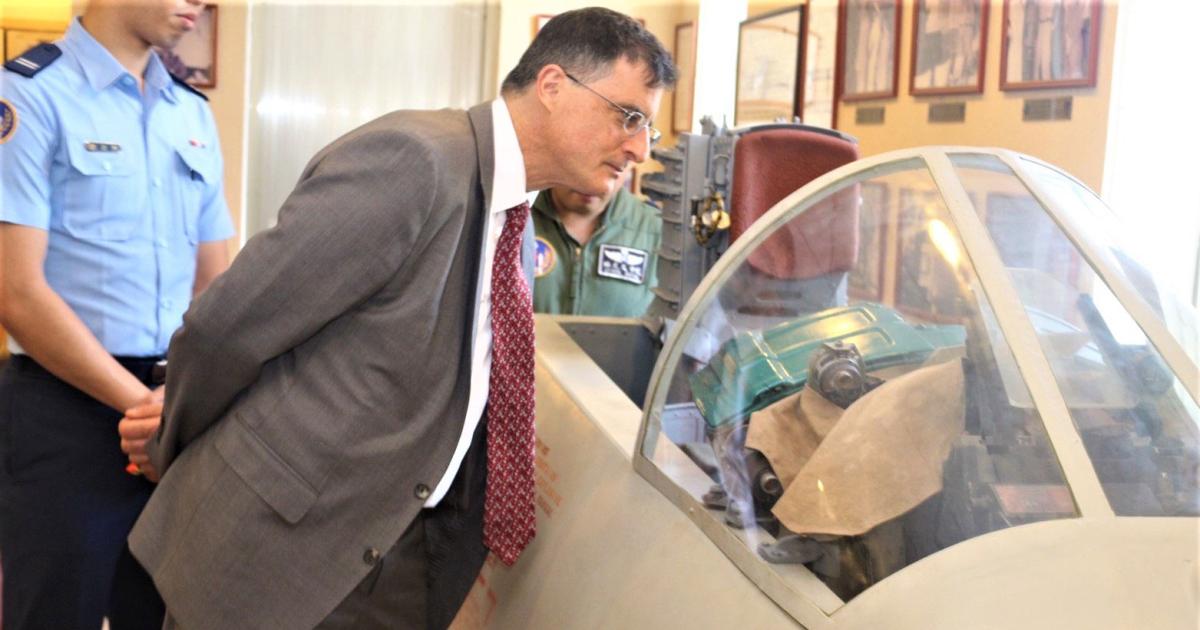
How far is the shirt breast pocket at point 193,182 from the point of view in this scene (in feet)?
7.77

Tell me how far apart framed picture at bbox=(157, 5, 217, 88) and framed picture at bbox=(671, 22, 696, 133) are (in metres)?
2.55

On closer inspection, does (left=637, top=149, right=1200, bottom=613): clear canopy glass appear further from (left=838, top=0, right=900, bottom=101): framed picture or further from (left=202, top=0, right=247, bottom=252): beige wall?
(left=202, top=0, right=247, bottom=252): beige wall

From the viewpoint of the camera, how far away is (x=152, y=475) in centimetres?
205

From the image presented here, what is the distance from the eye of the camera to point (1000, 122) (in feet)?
13.0

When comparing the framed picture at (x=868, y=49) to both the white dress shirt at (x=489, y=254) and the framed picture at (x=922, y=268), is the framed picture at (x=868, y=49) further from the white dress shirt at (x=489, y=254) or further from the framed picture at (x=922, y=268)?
the framed picture at (x=922, y=268)

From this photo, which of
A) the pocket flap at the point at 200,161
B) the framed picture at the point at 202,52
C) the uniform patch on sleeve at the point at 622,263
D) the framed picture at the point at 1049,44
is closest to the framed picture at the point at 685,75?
the framed picture at the point at 202,52

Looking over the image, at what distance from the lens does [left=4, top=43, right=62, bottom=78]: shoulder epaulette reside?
212cm

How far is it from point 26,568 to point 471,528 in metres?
0.91

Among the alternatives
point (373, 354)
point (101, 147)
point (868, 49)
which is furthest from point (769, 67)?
point (373, 354)

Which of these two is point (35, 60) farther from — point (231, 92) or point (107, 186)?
point (231, 92)

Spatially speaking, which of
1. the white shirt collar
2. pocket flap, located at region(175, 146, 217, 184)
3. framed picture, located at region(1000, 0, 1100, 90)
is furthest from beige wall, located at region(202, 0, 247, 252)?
the white shirt collar

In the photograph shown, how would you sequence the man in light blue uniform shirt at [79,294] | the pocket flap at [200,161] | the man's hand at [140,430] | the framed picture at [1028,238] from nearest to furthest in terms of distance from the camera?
the framed picture at [1028,238]
the man's hand at [140,430]
the man in light blue uniform shirt at [79,294]
the pocket flap at [200,161]

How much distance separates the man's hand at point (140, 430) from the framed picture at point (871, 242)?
1166 mm

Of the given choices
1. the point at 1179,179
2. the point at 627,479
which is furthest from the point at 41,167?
the point at 1179,179
